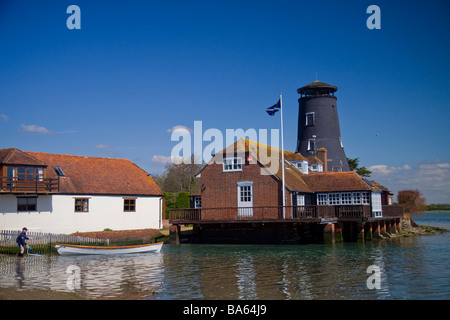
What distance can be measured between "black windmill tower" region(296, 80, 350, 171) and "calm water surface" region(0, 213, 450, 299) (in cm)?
2841

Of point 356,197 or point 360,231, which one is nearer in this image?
point 360,231

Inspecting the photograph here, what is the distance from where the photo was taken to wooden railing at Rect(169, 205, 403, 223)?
3606 cm

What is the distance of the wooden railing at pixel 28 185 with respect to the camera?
115ft

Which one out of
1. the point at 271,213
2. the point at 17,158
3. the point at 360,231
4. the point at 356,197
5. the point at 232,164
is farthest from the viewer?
the point at 232,164

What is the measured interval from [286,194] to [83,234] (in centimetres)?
1666

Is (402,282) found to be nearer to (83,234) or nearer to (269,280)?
(269,280)

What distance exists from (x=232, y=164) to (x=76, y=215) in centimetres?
1377

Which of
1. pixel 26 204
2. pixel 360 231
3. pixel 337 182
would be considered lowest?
pixel 360 231

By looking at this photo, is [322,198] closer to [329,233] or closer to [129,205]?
[329,233]

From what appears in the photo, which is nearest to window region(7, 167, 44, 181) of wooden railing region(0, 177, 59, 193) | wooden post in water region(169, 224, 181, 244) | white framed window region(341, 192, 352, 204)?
wooden railing region(0, 177, 59, 193)

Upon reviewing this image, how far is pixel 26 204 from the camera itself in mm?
36844

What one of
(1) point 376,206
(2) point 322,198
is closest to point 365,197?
(1) point 376,206

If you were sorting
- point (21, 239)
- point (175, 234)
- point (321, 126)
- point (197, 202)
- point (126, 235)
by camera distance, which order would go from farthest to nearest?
point (321, 126) < point (197, 202) < point (126, 235) < point (175, 234) < point (21, 239)

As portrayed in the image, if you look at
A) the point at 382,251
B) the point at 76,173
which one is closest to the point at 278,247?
the point at 382,251
